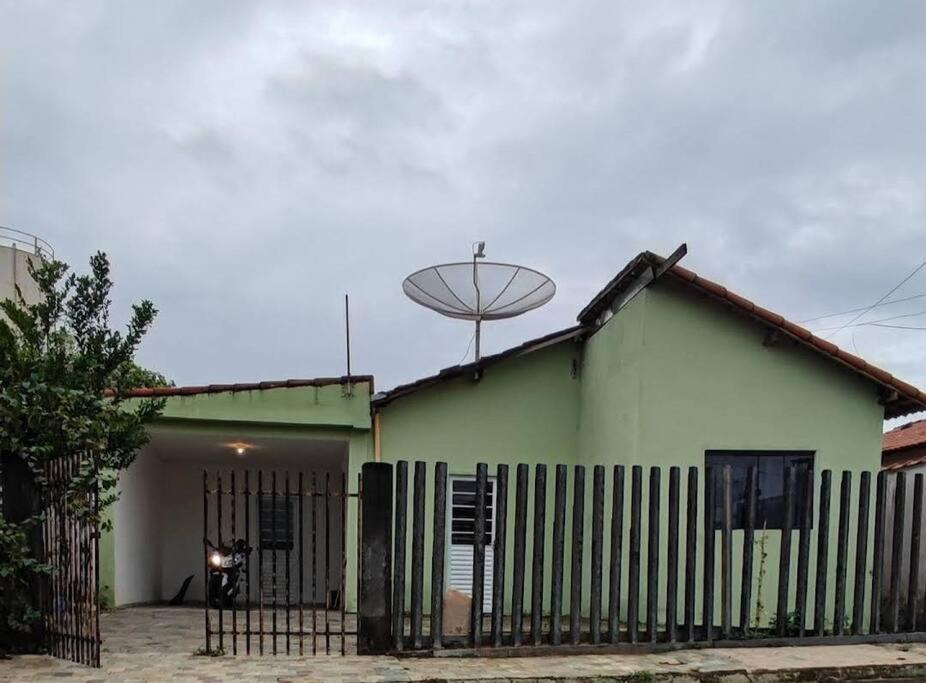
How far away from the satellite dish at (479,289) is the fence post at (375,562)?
386 cm

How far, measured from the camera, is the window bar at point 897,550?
6379mm

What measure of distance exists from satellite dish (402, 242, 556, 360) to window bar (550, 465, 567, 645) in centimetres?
369

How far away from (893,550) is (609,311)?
378 cm

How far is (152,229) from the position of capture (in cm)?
1127

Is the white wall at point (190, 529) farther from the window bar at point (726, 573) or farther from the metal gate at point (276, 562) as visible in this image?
the window bar at point (726, 573)

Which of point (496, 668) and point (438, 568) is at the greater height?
point (438, 568)

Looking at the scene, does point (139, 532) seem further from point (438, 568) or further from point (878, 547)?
point (878, 547)

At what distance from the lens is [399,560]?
5.77m

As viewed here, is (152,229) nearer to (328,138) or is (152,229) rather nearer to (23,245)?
(328,138)

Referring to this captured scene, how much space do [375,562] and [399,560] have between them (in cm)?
19

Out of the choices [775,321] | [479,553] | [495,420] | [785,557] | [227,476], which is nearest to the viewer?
[479,553]

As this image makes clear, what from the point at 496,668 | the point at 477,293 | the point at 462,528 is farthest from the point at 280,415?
the point at 496,668

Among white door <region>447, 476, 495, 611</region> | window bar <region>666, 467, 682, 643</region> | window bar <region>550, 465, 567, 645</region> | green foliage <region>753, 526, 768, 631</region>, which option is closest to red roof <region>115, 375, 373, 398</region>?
white door <region>447, 476, 495, 611</region>

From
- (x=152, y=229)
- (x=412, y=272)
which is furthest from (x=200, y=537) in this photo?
(x=412, y=272)
